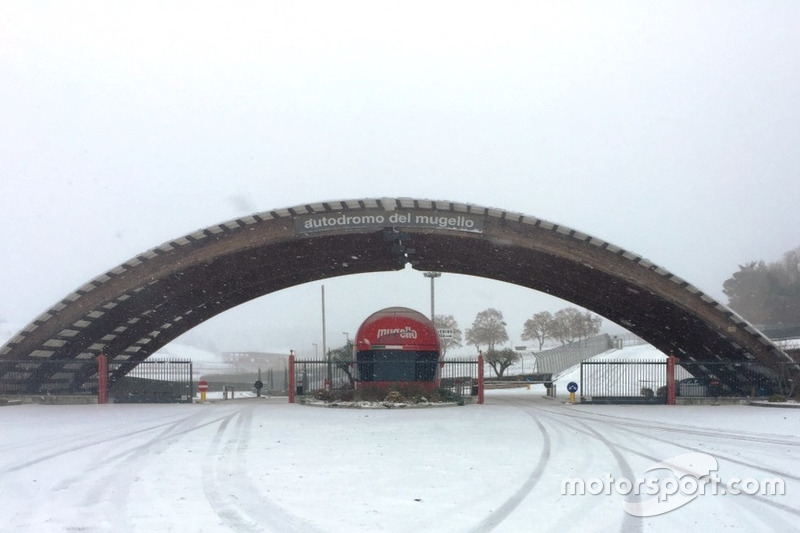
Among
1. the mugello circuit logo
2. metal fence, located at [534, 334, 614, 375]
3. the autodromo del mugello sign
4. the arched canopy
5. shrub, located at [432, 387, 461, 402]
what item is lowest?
metal fence, located at [534, 334, 614, 375]

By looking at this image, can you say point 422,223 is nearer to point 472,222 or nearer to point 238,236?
point 472,222

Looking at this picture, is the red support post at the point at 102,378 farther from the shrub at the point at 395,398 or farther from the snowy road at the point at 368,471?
the shrub at the point at 395,398

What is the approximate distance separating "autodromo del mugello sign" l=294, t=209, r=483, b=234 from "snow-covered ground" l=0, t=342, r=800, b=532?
10129mm

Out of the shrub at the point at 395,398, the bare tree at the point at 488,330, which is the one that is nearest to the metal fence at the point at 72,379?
the shrub at the point at 395,398

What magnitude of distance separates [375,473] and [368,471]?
222 millimetres

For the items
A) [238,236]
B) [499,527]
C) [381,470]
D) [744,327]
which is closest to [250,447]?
[381,470]

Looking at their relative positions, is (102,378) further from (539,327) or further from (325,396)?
(539,327)

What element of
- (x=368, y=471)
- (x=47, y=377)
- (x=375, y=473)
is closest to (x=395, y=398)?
(x=368, y=471)

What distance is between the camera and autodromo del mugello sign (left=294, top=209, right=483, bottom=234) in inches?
1081

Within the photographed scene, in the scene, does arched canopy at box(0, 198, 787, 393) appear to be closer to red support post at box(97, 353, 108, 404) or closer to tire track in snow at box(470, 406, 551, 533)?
red support post at box(97, 353, 108, 404)

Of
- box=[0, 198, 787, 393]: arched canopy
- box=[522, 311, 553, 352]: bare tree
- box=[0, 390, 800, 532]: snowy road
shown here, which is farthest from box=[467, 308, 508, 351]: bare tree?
box=[0, 390, 800, 532]: snowy road

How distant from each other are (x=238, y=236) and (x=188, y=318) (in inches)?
452

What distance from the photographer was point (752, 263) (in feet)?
293

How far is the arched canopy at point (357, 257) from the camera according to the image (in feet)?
88.8
